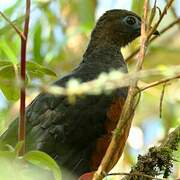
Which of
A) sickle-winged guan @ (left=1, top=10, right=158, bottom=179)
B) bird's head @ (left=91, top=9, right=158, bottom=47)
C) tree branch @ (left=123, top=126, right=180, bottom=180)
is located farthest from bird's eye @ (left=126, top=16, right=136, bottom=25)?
tree branch @ (left=123, top=126, right=180, bottom=180)

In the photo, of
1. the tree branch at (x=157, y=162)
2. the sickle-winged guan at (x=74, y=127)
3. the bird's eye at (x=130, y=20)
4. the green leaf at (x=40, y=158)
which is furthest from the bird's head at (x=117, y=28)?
the green leaf at (x=40, y=158)

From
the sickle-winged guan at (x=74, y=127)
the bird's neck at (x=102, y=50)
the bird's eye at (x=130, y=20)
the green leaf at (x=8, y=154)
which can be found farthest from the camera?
the bird's eye at (x=130, y=20)

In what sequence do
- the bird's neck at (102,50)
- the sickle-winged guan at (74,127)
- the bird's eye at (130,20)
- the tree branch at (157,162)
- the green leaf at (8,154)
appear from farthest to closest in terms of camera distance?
the bird's eye at (130,20) < the bird's neck at (102,50) < the sickle-winged guan at (74,127) < the tree branch at (157,162) < the green leaf at (8,154)

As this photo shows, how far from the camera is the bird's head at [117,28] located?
5.09 m

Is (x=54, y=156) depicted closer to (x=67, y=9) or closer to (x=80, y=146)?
A: (x=80, y=146)

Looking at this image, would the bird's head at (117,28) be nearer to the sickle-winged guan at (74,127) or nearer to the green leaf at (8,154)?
the sickle-winged guan at (74,127)

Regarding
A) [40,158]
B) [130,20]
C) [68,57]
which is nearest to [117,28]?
[130,20]

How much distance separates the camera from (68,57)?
6500 millimetres

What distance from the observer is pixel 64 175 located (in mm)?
3645

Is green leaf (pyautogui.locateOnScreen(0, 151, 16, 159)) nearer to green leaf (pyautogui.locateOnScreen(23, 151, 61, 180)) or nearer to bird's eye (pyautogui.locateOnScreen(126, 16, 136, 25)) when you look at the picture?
green leaf (pyautogui.locateOnScreen(23, 151, 61, 180))

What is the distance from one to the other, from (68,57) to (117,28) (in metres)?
1.43

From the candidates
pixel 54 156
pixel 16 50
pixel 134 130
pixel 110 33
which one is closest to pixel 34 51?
pixel 16 50

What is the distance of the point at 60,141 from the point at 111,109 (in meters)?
0.42

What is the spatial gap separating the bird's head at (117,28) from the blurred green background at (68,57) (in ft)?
0.52
